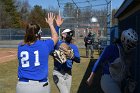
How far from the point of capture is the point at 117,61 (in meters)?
5.38

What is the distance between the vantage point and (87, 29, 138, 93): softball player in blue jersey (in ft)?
17.6

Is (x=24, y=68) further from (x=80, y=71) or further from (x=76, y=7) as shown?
(x=76, y=7)

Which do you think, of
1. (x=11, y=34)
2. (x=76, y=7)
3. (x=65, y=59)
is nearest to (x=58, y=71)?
(x=65, y=59)

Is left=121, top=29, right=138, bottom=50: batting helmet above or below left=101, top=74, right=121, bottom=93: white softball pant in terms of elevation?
above

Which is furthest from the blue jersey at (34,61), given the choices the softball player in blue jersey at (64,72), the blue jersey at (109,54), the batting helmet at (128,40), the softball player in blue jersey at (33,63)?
the softball player in blue jersey at (64,72)

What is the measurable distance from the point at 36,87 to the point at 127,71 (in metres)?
1.31

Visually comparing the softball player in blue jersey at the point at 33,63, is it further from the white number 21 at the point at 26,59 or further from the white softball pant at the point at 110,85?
the white softball pant at the point at 110,85

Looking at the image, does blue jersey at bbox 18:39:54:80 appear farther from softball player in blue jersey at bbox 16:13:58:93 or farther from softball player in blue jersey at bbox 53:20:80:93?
softball player in blue jersey at bbox 53:20:80:93

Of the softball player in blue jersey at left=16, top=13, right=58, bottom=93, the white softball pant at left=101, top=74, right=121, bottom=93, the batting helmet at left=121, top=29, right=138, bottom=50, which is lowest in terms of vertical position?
the white softball pant at left=101, top=74, right=121, bottom=93

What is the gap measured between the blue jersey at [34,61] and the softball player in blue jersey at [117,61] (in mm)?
825

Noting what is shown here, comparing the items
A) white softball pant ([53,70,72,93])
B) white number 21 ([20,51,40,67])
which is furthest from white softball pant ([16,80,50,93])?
white softball pant ([53,70,72,93])

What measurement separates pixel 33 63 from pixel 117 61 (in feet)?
3.70

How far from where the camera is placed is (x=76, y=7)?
32.3 metres

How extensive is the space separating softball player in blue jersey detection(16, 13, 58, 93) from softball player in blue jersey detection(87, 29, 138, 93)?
0.83 metres
